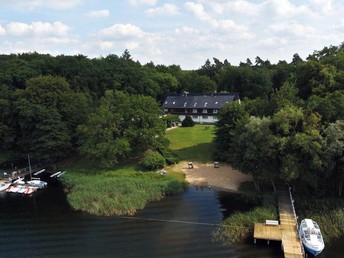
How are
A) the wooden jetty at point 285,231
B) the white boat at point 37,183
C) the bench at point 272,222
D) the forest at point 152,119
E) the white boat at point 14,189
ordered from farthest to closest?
the white boat at point 37,183, the white boat at point 14,189, the forest at point 152,119, the bench at point 272,222, the wooden jetty at point 285,231

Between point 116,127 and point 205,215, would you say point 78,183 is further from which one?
point 205,215

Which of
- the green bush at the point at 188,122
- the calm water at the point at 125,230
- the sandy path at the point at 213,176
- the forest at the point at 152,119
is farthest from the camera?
the green bush at the point at 188,122

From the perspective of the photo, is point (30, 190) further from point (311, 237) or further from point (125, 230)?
point (311, 237)

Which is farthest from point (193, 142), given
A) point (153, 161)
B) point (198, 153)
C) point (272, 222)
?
point (272, 222)

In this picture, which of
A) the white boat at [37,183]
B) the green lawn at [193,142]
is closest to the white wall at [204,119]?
the green lawn at [193,142]

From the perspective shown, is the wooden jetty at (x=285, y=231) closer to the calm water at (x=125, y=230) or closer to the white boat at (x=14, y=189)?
the calm water at (x=125, y=230)

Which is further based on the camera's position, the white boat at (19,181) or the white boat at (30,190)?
the white boat at (19,181)

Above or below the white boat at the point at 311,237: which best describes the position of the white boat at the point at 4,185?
above
